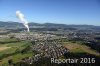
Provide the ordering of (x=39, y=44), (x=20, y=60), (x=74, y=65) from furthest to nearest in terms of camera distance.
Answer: (x=39, y=44) < (x=20, y=60) < (x=74, y=65)

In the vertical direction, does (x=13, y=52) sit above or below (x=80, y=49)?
below

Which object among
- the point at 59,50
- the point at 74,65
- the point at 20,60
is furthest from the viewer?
the point at 59,50

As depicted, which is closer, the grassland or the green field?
the green field

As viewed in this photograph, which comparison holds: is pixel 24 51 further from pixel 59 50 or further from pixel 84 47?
pixel 84 47

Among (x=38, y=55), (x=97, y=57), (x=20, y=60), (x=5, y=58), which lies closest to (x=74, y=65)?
(x=97, y=57)

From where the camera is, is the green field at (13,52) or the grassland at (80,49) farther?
the grassland at (80,49)

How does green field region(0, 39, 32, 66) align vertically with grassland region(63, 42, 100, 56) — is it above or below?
below

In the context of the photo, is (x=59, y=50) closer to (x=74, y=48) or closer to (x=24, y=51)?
(x=74, y=48)

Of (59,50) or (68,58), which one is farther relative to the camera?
(59,50)

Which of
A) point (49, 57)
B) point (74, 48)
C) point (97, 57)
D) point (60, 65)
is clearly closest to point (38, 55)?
point (49, 57)

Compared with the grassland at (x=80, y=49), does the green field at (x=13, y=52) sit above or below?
below
